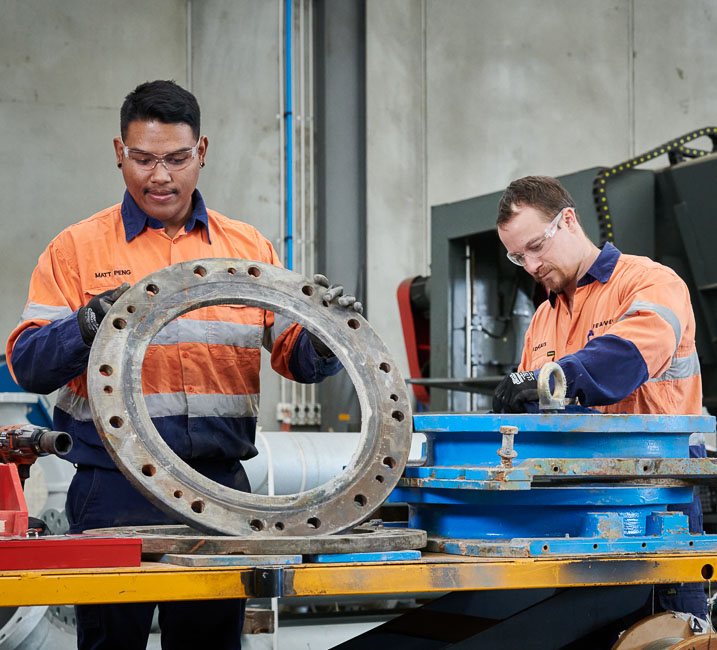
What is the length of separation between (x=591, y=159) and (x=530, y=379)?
212 inches

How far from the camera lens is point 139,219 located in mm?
1871

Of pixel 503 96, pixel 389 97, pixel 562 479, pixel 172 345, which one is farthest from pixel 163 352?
pixel 503 96

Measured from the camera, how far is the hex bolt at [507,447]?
1546 millimetres

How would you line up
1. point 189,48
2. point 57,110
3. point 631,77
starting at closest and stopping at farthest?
point 57,110
point 189,48
point 631,77

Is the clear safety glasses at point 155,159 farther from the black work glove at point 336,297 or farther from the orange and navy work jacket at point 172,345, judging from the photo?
the black work glove at point 336,297

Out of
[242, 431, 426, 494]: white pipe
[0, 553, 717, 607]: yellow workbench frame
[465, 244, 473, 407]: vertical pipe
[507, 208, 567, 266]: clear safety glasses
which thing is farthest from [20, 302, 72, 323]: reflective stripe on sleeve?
[465, 244, 473, 407]: vertical pipe

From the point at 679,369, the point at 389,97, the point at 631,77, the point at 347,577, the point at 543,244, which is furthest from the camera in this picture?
the point at 631,77

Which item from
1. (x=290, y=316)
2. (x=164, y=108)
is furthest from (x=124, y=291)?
(x=164, y=108)

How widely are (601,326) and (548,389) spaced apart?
404 millimetres

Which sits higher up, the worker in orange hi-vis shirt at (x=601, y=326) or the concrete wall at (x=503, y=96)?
the concrete wall at (x=503, y=96)

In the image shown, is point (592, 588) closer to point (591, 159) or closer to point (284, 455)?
point (284, 455)

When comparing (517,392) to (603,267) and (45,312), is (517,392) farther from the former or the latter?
(45,312)

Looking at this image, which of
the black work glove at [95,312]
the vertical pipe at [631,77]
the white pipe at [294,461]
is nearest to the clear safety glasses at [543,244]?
the black work glove at [95,312]

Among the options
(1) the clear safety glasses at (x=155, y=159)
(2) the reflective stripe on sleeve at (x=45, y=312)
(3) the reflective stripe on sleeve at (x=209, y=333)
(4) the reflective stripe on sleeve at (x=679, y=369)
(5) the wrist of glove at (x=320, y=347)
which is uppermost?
(1) the clear safety glasses at (x=155, y=159)
